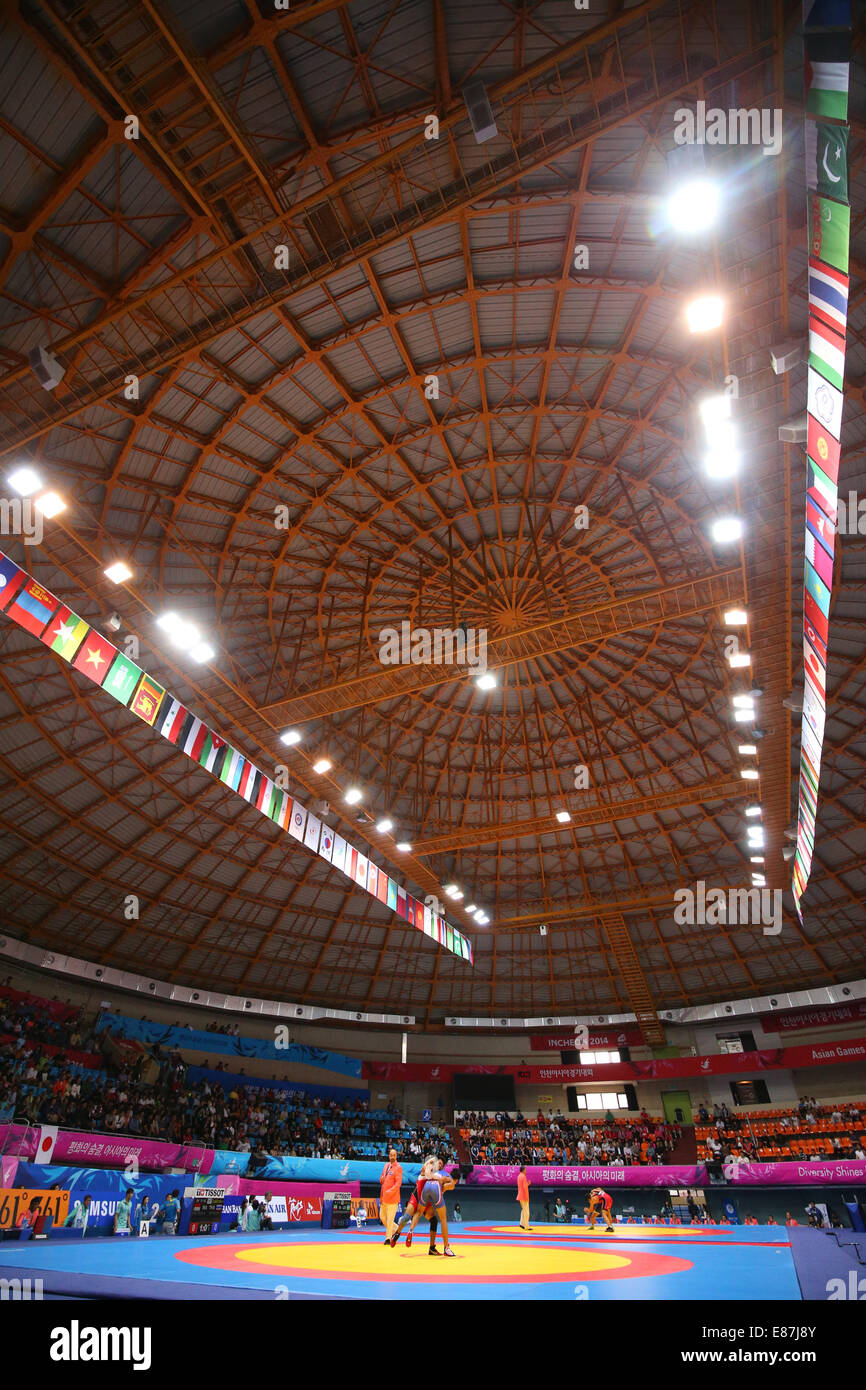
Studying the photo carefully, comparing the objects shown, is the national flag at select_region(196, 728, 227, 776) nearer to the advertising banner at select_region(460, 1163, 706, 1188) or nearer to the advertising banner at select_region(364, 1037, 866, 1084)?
the advertising banner at select_region(460, 1163, 706, 1188)

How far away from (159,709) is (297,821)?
344 inches

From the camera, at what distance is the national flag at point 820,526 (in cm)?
1462

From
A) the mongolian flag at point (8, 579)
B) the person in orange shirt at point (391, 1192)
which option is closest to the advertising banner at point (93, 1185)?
the person in orange shirt at point (391, 1192)

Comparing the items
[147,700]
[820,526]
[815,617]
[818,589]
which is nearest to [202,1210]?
[147,700]

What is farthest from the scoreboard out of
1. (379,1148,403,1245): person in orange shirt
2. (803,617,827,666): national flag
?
(803,617,827,666): national flag

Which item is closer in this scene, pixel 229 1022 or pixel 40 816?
pixel 40 816

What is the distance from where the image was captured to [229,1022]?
153ft

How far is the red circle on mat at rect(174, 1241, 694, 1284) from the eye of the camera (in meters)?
9.32

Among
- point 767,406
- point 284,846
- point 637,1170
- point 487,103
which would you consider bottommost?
point 637,1170

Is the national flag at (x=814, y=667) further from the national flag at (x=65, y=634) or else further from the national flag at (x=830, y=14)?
the national flag at (x=65, y=634)

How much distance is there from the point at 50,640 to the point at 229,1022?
3673 centimetres

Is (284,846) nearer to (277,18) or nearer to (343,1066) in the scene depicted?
(343,1066)

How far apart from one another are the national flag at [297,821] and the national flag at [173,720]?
7112 millimetres

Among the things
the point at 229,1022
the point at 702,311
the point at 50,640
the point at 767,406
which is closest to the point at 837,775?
the point at 767,406
